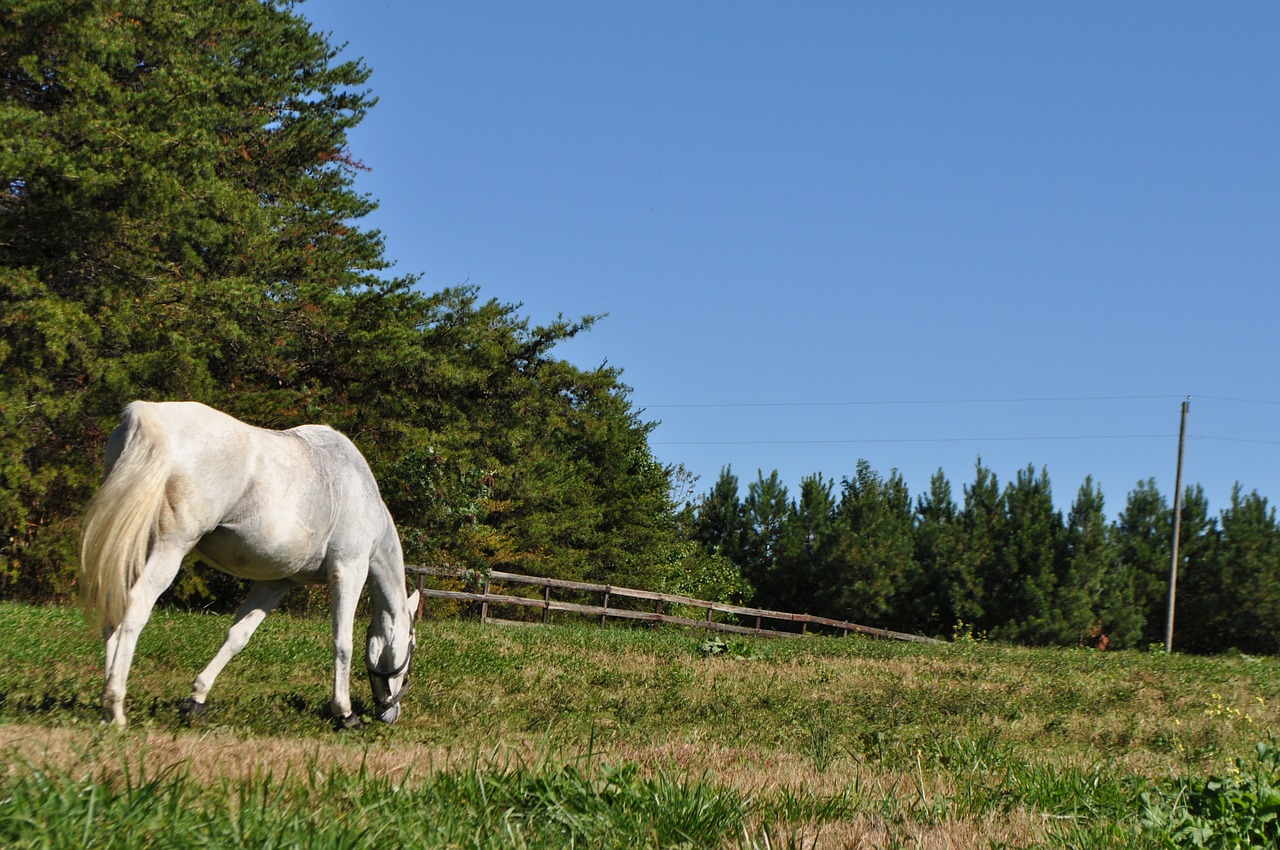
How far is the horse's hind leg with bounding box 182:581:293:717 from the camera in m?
7.40

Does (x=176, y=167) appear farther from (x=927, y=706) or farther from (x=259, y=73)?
(x=927, y=706)

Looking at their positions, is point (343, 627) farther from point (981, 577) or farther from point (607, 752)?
point (981, 577)

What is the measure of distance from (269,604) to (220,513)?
51.8 inches

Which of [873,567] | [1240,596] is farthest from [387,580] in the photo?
[1240,596]

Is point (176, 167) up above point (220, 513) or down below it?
above

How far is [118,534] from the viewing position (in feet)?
21.7

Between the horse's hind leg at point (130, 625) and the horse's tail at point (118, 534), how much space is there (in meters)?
0.05

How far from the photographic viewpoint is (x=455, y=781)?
175 inches

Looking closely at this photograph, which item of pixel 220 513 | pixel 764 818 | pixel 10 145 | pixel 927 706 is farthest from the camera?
pixel 10 145

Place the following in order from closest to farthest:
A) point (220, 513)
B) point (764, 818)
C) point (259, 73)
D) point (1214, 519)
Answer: point (764, 818) < point (220, 513) < point (259, 73) < point (1214, 519)

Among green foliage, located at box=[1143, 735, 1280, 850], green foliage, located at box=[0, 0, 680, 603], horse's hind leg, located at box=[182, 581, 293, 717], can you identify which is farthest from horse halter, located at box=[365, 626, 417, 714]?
green foliage, located at box=[0, 0, 680, 603]

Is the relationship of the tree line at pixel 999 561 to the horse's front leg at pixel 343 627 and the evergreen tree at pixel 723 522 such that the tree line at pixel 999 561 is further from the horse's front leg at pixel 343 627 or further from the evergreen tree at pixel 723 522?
the horse's front leg at pixel 343 627

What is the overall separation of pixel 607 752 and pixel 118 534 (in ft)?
10.4

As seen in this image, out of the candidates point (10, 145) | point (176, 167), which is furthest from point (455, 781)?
point (176, 167)
